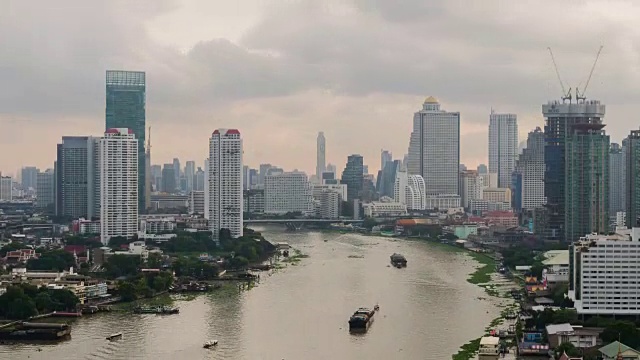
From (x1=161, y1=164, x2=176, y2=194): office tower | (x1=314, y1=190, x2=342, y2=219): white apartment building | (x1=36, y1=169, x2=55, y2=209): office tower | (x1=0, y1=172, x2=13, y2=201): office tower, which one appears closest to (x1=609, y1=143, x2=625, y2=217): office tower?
(x1=314, y1=190, x2=342, y2=219): white apartment building

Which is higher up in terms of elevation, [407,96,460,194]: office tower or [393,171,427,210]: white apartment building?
[407,96,460,194]: office tower

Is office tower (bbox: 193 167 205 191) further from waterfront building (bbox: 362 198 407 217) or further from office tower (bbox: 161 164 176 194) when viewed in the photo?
waterfront building (bbox: 362 198 407 217)

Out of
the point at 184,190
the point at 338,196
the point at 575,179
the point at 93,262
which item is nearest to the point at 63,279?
the point at 93,262

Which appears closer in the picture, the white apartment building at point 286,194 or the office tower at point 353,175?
the white apartment building at point 286,194

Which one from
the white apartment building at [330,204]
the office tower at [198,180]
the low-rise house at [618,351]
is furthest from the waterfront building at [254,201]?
the low-rise house at [618,351]

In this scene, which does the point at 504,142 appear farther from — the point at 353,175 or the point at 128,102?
the point at 128,102

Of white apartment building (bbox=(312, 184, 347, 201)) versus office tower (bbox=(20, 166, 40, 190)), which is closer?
white apartment building (bbox=(312, 184, 347, 201))

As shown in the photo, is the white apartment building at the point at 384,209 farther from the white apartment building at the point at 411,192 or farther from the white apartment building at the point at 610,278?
the white apartment building at the point at 610,278
